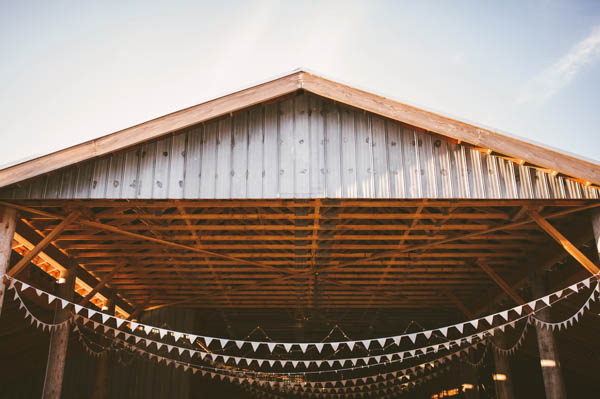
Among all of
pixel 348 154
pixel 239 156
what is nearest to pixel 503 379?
pixel 348 154

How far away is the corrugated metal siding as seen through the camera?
20.0 ft

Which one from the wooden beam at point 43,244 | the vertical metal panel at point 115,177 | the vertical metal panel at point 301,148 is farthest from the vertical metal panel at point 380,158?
the wooden beam at point 43,244

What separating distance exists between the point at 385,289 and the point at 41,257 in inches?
264

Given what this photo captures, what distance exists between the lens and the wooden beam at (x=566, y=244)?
6.14 meters

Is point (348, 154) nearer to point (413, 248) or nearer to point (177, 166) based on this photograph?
point (177, 166)

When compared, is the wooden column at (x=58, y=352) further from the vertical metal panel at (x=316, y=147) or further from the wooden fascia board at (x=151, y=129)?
the vertical metal panel at (x=316, y=147)

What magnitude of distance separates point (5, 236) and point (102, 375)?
5.88m

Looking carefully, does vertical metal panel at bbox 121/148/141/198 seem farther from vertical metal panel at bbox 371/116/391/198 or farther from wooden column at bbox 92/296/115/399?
wooden column at bbox 92/296/115/399

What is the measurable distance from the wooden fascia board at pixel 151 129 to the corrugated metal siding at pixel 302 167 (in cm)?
25

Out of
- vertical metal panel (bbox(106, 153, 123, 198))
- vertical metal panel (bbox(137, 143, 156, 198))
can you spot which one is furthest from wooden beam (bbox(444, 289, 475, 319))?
vertical metal panel (bbox(106, 153, 123, 198))

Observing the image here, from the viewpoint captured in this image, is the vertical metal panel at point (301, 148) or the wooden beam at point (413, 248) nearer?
the vertical metal panel at point (301, 148)

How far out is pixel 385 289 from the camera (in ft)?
36.2

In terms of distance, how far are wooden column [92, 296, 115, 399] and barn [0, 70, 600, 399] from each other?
3cm

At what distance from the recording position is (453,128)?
6.04 meters
